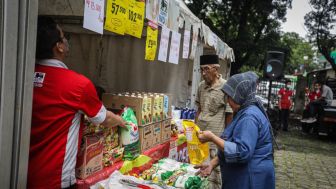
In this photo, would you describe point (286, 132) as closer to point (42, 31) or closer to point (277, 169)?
point (277, 169)

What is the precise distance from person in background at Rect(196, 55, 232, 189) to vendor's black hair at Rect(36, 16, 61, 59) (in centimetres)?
263

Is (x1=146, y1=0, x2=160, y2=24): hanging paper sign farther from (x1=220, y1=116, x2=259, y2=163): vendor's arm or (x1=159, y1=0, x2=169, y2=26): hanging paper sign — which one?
(x1=220, y1=116, x2=259, y2=163): vendor's arm

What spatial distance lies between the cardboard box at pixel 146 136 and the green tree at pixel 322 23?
657 inches

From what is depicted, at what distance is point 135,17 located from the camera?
2943 millimetres

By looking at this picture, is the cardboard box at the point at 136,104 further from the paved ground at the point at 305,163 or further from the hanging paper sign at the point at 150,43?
the paved ground at the point at 305,163

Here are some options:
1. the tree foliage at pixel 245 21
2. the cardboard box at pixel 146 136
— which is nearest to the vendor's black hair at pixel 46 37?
the cardboard box at pixel 146 136

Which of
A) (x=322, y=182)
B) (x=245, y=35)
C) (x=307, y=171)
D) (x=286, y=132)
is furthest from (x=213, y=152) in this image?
(x=245, y=35)

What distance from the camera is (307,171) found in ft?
25.4

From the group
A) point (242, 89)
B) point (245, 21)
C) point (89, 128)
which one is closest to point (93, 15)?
point (89, 128)

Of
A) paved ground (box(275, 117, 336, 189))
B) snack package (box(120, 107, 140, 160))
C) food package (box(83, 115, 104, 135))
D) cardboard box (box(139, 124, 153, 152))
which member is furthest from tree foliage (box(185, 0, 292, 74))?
food package (box(83, 115, 104, 135))

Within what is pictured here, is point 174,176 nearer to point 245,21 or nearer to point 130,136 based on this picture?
point 130,136

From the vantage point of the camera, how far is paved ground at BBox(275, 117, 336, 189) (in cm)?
681

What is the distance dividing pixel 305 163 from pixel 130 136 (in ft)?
22.2

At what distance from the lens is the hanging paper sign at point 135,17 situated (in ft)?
9.34
